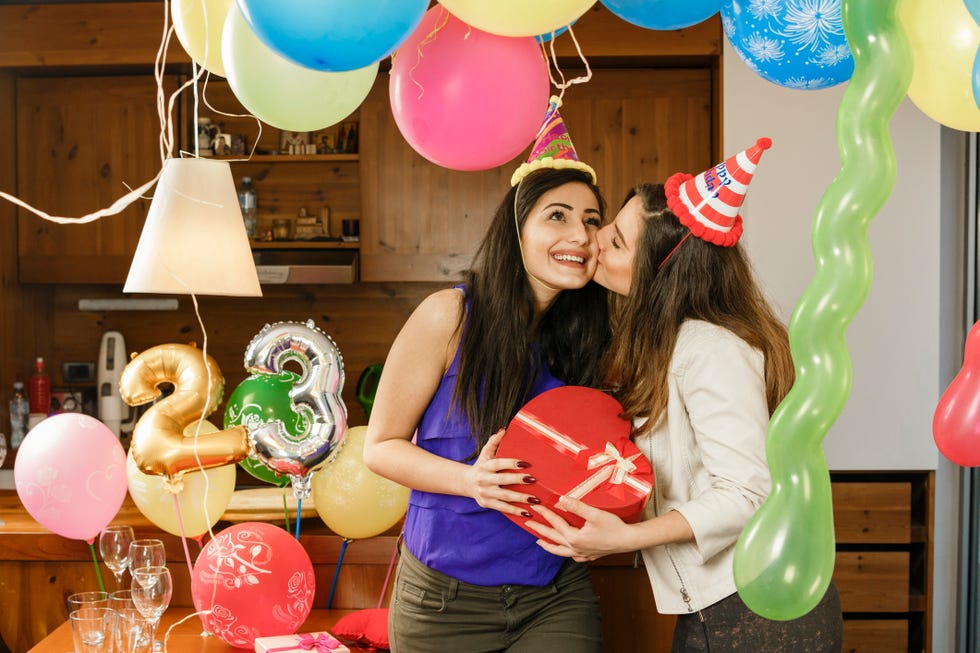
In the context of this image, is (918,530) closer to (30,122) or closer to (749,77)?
(749,77)

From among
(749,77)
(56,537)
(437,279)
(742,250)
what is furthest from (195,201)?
(749,77)

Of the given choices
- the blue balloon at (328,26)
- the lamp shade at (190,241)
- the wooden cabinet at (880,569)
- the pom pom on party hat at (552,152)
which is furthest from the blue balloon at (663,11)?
the wooden cabinet at (880,569)

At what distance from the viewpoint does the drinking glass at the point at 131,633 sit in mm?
A: 1534

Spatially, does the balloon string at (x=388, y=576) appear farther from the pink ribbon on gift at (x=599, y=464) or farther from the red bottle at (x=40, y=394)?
the red bottle at (x=40, y=394)

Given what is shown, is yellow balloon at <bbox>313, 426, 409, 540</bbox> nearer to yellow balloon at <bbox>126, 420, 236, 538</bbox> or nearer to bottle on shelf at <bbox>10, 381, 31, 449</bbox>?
yellow balloon at <bbox>126, 420, 236, 538</bbox>

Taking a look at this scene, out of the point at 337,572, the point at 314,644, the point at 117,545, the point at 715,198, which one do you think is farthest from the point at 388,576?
the point at 715,198

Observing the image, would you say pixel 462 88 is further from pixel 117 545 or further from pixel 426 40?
pixel 117 545

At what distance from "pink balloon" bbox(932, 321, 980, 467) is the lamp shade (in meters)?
1.08

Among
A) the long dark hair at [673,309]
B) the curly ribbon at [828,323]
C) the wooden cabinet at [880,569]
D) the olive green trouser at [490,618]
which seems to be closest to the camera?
the curly ribbon at [828,323]

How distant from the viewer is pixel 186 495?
1994 millimetres

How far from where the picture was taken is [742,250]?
4.95ft

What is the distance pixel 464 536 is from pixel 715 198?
67 centimetres

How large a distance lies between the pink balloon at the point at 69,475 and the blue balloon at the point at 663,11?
1.47 metres

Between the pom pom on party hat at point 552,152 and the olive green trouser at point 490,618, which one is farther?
the pom pom on party hat at point 552,152
